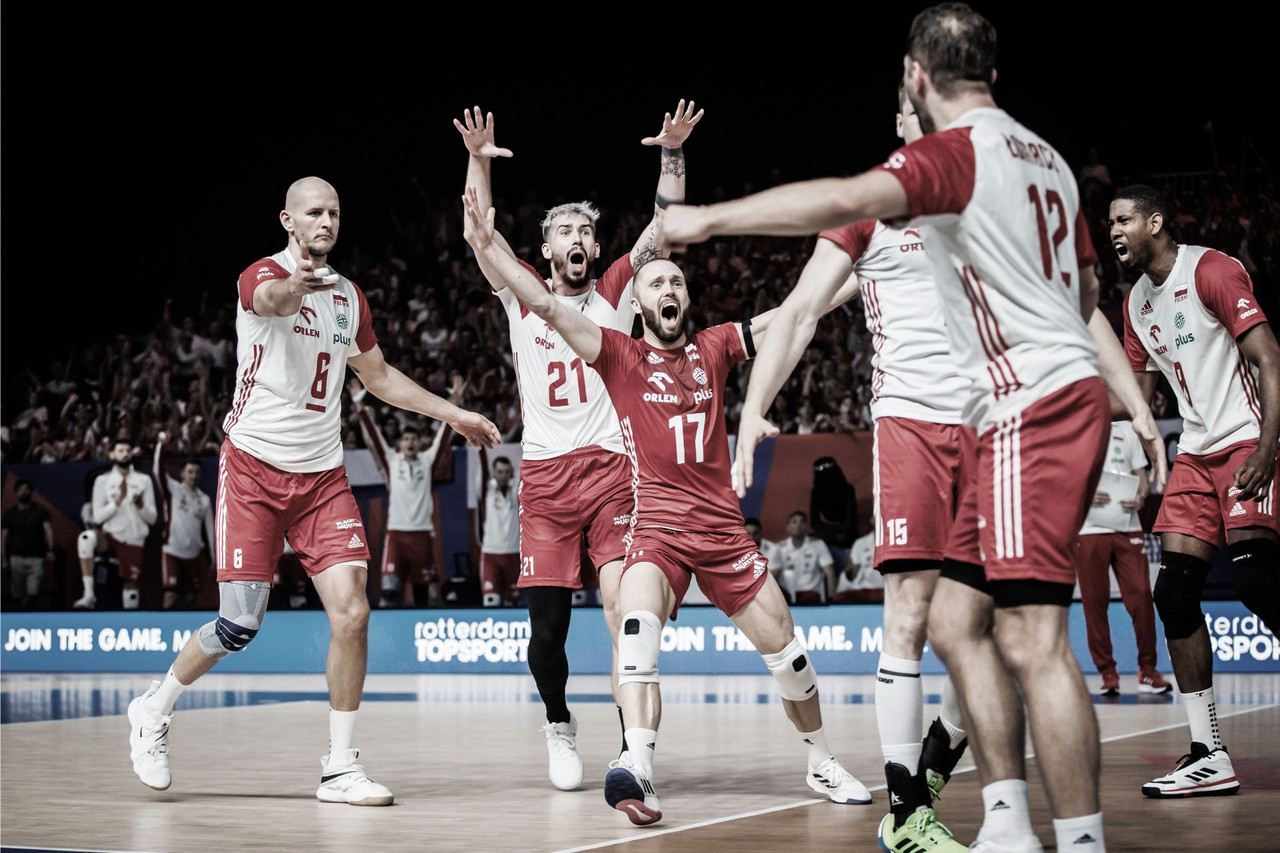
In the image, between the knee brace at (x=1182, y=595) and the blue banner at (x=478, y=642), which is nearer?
the knee brace at (x=1182, y=595)

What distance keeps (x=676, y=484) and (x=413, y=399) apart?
178 centimetres

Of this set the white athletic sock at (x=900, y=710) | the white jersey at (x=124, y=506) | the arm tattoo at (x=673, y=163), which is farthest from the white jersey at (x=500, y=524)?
the white athletic sock at (x=900, y=710)

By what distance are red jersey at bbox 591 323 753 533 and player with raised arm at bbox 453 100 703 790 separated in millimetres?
→ 716

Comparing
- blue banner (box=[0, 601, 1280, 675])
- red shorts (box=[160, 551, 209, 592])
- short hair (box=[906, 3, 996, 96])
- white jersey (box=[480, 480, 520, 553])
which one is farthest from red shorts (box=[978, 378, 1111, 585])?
red shorts (box=[160, 551, 209, 592])

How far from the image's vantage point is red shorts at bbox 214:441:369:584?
6398 millimetres

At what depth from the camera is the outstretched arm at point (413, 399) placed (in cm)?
684

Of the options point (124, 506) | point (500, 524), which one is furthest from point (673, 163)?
point (124, 506)

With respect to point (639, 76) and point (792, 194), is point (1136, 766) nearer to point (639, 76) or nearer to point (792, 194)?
point (792, 194)

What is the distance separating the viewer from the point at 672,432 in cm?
584

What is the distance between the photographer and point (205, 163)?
25.7 meters

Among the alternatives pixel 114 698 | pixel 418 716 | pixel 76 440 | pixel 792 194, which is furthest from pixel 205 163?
pixel 792 194

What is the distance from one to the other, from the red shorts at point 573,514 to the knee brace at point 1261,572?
2.70 m

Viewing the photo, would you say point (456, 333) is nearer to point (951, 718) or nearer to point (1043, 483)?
point (951, 718)

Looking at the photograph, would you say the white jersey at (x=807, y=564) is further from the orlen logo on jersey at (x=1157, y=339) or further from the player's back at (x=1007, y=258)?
the player's back at (x=1007, y=258)
